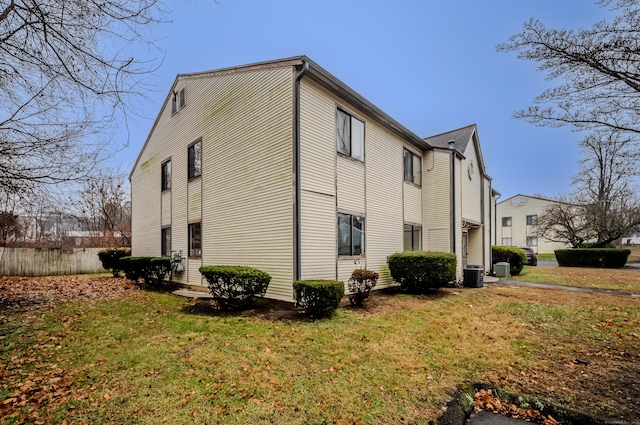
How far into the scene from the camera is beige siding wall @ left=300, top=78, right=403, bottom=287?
8633 millimetres

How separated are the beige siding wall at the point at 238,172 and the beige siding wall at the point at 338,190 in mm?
568

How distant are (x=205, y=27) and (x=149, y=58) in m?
0.86

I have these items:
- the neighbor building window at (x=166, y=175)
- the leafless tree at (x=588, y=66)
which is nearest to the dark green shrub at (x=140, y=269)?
the neighbor building window at (x=166, y=175)

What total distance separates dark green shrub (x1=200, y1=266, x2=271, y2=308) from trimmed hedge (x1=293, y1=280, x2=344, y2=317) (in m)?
1.02

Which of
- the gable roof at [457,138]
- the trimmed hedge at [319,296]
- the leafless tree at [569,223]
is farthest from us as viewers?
the leafless tree at [569,223]

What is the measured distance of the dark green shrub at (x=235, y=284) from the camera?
760cm

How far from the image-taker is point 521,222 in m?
43.8

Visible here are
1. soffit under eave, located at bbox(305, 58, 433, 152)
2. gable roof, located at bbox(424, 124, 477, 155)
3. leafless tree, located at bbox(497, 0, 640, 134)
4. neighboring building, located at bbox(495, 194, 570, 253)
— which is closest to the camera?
leafless tree, located at bbox(497, 0, 640, 134)

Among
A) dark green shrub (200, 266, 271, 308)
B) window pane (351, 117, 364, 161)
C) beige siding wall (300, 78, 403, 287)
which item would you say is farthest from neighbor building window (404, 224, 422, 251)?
dark green shrub (200, 266, 271, 308)

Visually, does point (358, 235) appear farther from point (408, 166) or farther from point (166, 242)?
point (166, 242)

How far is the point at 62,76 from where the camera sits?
4.32 m

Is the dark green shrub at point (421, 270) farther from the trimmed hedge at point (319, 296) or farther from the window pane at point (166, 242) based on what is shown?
the window pane at point (166, 242)

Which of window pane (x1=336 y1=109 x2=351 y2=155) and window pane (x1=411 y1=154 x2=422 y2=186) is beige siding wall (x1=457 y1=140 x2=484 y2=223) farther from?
window pane (x1=336 y1=109 x2=351 y2=155)

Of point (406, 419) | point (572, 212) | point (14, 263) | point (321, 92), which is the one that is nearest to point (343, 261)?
point (321, 92)
